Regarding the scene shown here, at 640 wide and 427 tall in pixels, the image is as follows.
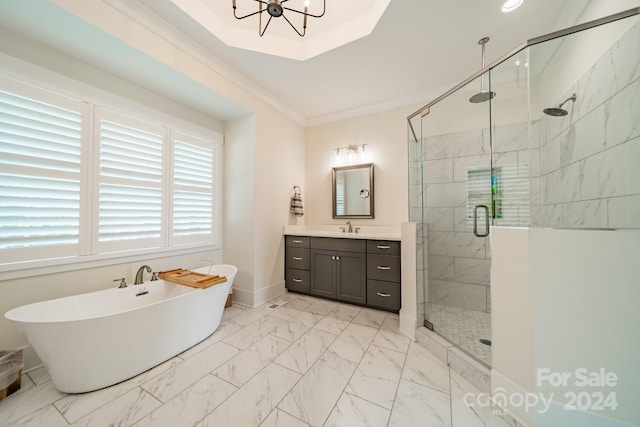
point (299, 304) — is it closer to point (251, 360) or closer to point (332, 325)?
point (332, 325)

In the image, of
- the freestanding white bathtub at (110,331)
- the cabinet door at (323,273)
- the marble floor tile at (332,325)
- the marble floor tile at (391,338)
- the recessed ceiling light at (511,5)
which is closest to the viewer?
the freestanding white bathtub at (110,331)

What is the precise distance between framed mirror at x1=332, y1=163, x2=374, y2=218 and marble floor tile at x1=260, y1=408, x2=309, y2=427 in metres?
2.41

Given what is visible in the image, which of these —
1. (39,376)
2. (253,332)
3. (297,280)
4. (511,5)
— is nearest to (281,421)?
(253,332)

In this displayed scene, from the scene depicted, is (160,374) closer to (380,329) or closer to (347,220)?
(380,329)

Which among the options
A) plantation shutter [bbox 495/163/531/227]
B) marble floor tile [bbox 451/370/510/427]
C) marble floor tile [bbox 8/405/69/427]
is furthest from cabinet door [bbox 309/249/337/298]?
marble floor tile [bbox 8/405/69/427]

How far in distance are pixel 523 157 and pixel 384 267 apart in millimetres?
1624

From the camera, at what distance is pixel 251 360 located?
1677 mm

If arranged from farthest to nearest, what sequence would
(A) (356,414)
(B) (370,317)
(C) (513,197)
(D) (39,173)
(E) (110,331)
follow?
(B) (370,317) → (C) (513,197) → (D) (39,173) → (E) (110,331) → (A) (356,414)

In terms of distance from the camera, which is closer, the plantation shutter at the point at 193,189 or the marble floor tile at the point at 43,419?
the marble floor tile at the point at 43,419

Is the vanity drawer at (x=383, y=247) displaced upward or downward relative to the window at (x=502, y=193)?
downward

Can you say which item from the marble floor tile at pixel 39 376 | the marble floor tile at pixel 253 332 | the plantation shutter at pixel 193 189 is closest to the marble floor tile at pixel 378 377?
the marble floor tile at pixel 253 332

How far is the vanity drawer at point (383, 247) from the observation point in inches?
97.5

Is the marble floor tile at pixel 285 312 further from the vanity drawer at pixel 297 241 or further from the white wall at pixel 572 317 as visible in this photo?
the white wall at pixel 572 317

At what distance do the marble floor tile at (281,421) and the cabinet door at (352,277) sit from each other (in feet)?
5.24
